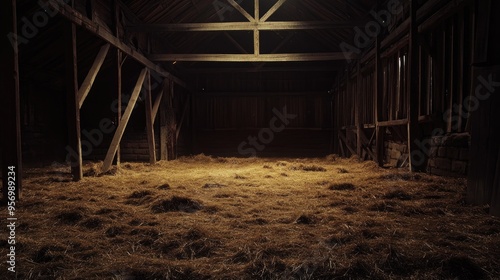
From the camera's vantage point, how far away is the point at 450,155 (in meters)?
5.30

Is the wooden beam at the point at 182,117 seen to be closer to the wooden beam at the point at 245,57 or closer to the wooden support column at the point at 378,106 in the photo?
the wooden beam at the point at 245,57

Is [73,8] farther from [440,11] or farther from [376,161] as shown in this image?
[376,161]

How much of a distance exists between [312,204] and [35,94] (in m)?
9.99

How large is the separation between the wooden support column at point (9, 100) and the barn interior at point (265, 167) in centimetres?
2

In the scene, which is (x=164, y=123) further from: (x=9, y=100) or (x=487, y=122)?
(x=487, y=122)

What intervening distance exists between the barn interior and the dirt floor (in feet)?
0.06

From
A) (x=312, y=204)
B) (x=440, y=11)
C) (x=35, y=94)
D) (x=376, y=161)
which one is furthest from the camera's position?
(x=35, y=94)

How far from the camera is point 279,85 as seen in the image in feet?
54.9

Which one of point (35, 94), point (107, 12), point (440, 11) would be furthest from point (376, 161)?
point (35, 94)

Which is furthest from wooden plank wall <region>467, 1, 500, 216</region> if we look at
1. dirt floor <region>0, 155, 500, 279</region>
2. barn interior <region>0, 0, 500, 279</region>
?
dirt floor <region>0, 155, 500, 279</region>

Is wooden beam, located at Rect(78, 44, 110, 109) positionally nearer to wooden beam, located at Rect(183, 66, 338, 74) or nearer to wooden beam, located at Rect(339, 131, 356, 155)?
wooden beam, located at Rect(183, 66, 338, 74)

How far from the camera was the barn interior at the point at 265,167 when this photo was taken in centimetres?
263

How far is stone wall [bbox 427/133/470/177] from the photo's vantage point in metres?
4.94

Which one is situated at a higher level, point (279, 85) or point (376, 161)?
point (279, 85)
